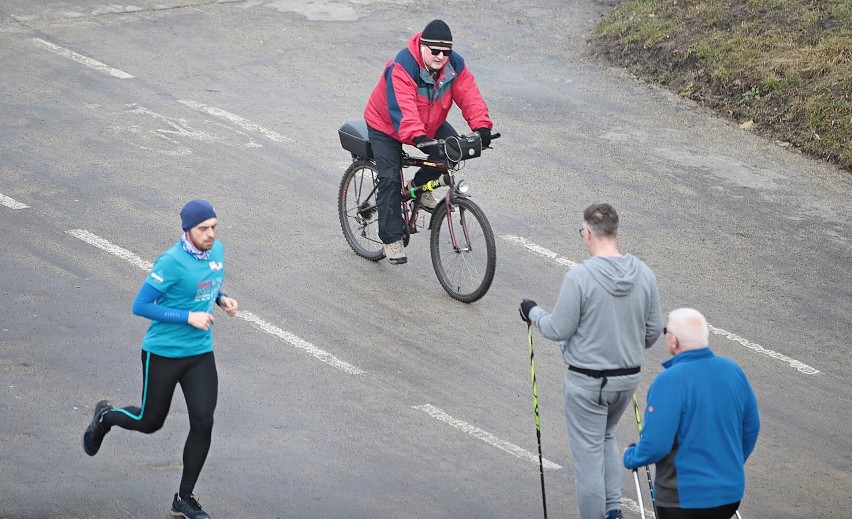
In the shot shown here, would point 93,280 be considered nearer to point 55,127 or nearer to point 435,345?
point 435,345

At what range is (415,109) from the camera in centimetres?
1020

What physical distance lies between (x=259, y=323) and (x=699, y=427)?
194 inches

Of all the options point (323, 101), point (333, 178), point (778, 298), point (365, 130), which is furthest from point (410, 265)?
point (323, 101)

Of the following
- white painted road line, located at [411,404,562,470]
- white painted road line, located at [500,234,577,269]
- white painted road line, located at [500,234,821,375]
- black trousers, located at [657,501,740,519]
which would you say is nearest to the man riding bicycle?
white painted road line, located at [500,234,577,269]

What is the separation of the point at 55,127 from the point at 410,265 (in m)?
5.17

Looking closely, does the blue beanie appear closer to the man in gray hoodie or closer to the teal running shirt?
the teal running shirt

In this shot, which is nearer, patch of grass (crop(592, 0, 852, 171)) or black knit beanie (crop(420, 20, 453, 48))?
black knit beanie (crop(420, 20, 453, 48))

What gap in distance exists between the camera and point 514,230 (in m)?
12.2

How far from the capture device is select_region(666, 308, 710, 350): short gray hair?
5.78 metres

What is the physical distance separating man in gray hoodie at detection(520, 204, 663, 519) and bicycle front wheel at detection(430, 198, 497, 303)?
362 cm

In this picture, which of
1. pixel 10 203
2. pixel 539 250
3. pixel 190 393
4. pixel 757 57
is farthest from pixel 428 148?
pixel 757 57

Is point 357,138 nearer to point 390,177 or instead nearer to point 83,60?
point 390,177

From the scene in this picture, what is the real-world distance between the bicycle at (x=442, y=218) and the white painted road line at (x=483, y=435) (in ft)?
6.63

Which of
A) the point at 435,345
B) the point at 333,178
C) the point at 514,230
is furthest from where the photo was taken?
the point at 333,178
